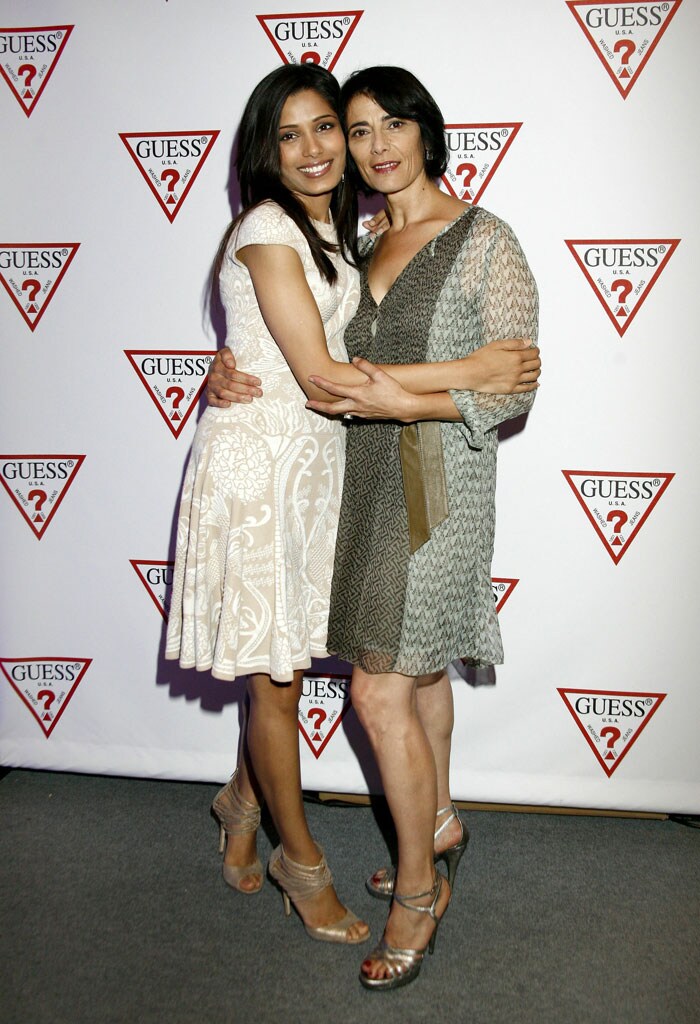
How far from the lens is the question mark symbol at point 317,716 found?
286cm

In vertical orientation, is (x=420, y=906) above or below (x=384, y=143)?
below

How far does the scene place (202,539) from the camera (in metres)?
2.07

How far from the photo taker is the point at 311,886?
2.20m

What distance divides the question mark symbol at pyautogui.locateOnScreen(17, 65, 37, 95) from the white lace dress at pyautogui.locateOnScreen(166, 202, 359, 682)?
3.40 ft

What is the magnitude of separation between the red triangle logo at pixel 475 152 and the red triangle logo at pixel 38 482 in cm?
133

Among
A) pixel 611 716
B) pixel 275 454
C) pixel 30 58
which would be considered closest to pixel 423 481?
pixel 275 454

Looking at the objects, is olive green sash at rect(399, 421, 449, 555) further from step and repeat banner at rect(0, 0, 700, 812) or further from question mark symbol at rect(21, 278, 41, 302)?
question mark symbol at rect(21, 278, 41, 302)

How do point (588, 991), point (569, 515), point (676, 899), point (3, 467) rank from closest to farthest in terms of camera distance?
point (588, 991) < point (676, 899) < point (569, 515) < point (3, 467)

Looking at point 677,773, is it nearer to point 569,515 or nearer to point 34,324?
point 569,515

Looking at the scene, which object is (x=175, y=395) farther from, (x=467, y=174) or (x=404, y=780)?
(x=404, y=780)

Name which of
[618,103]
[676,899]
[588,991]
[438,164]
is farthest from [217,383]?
[676,899]

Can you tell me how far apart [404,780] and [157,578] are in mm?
1112

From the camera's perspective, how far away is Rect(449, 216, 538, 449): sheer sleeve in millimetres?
1931

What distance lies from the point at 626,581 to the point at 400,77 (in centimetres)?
144
